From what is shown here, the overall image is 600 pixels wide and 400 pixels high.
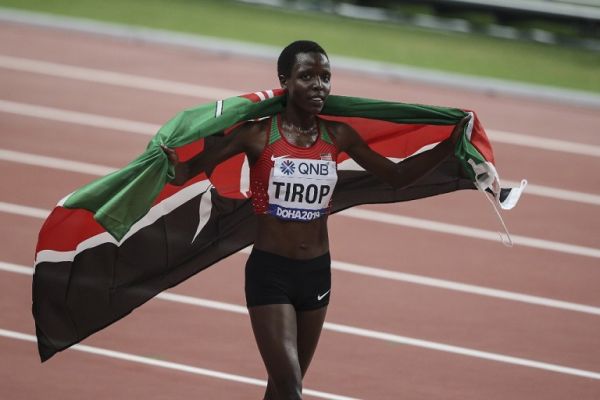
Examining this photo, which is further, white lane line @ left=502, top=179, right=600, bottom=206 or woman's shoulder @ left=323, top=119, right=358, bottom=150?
white lane line @ left=502, top=179, right=600, bottom=206

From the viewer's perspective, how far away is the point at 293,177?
244 inches

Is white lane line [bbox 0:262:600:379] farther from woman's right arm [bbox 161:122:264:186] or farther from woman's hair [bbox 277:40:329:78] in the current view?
woman's hair [bbox 277:40:329:78]

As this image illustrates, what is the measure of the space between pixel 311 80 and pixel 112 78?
9.12 meters

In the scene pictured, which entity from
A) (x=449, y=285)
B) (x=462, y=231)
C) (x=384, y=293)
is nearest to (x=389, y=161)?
(x=384, y=293)

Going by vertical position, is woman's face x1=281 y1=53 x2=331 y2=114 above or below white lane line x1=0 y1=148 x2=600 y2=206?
above

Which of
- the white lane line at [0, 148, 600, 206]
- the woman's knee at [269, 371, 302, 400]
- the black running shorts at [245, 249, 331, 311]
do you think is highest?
the black running shorts at [245, 249, 331, 311]

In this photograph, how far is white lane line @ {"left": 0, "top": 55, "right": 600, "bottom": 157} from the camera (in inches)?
538

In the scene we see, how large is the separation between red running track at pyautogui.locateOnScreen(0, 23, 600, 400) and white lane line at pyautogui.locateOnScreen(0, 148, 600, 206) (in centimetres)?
5

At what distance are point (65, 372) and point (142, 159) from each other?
8.00 ft

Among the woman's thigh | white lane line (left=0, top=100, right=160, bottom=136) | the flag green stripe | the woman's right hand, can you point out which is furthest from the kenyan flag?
white lane line (left=0, top=100, right=160, bottom=136)

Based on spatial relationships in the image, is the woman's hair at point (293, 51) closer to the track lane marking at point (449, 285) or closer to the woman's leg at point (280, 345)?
the woman's leg at point (280, 345)

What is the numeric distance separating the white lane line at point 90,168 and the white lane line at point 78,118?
116 centimetres

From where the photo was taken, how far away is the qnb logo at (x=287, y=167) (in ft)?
20.3

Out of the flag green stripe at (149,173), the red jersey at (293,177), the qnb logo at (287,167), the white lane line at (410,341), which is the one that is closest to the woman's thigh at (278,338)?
the red jersey at (293,177)
